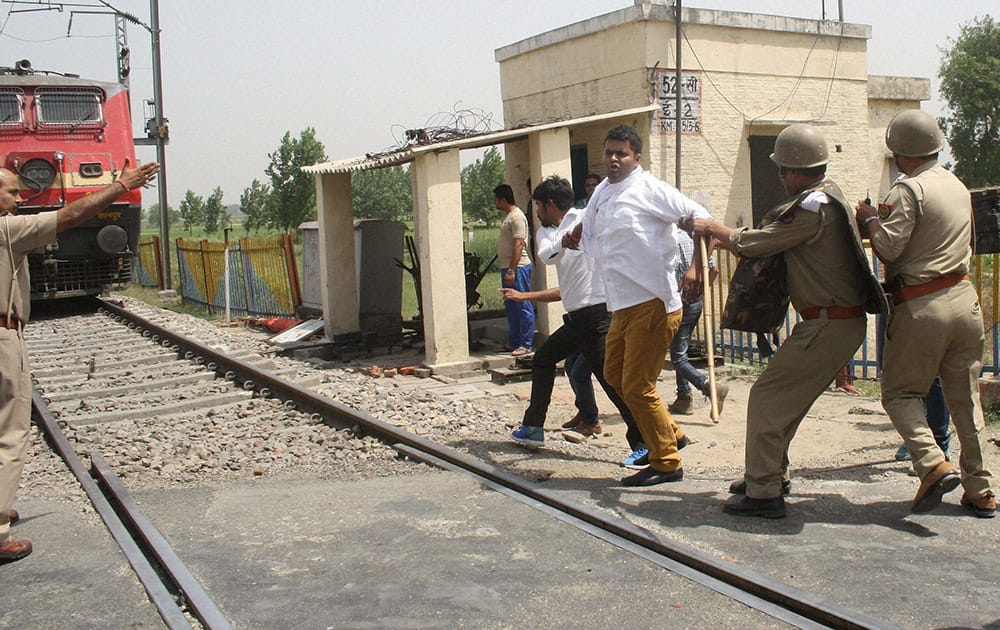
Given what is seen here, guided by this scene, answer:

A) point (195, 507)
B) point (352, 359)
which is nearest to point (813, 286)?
point (195, 507)

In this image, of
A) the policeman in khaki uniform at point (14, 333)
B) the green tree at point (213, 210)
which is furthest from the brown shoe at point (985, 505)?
the green tree at point (213, 210)

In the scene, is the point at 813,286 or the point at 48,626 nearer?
the point at 48,626

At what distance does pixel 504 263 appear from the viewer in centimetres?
1100

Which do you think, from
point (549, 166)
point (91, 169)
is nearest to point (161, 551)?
point (549, 166)

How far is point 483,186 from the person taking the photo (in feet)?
196

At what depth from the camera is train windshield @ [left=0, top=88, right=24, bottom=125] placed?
15766 mm

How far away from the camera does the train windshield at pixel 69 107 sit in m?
16.0

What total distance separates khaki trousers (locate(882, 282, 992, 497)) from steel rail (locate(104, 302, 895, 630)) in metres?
1.24

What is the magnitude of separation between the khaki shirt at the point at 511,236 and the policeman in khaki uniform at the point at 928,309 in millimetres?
6036

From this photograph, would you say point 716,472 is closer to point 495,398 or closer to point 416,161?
point 495,398

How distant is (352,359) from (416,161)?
2.81 metres

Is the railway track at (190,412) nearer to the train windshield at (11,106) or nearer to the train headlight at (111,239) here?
the train headlight at (111,239)

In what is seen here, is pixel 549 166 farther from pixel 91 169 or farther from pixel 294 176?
pixel 294 176

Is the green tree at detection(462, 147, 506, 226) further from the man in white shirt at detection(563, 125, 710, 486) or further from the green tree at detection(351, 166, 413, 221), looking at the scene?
the man in white shirt at detection(563, 125, 710, 486)
